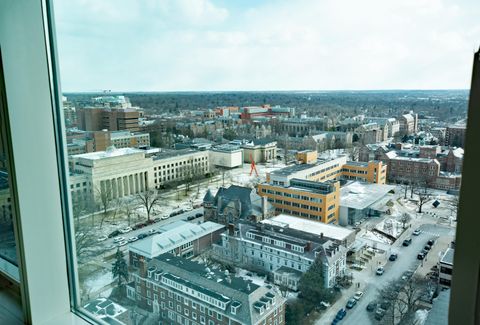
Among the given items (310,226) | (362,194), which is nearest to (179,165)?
(310,226)

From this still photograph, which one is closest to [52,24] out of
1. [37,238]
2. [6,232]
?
[37,238]

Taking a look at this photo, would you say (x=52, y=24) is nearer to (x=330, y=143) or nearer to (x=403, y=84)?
(x=330, y=143)

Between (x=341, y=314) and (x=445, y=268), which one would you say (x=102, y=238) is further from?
(x=445, y=268)

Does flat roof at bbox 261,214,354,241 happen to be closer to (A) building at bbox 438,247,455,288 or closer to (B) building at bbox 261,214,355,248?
(B) building at bbox 261,214,355,248

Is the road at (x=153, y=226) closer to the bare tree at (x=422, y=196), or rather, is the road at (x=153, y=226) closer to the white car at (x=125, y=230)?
the white car at (x=125, y=230)

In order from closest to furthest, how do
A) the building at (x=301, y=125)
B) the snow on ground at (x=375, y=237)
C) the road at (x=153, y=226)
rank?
the snow on ground at (x=375, y=237) < the building at (x=301, y=125) < the road at (x=153, y=226)

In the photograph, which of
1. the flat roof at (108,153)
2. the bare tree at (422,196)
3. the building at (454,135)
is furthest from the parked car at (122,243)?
the building at (454,135)
